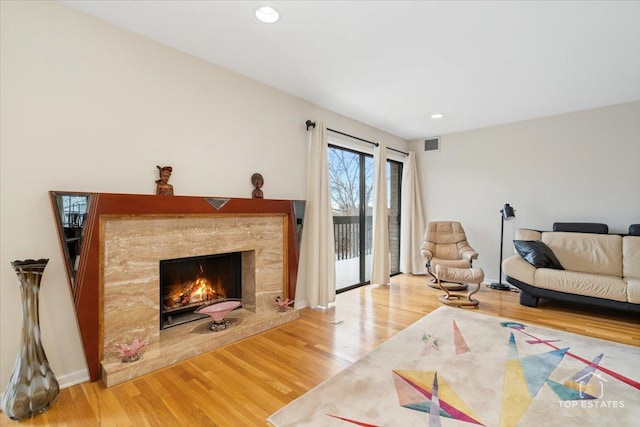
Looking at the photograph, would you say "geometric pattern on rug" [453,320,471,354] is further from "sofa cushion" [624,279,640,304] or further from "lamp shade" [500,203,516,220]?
"lamp shade" [500,203,516,220]

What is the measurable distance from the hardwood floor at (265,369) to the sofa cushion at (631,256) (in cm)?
49

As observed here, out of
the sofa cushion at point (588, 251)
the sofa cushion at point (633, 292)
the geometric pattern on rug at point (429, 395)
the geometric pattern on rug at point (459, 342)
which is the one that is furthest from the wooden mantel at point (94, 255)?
the sofa cushion at point (588, 251)

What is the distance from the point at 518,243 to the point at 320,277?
2693 mm

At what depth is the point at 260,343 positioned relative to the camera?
2639 millimetres

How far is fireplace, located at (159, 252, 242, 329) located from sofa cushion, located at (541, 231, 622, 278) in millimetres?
4114

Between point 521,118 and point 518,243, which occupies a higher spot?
point 521,118

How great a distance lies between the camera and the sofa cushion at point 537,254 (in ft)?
12.2

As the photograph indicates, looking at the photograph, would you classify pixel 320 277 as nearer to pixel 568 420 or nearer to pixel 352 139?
pixel 352 139

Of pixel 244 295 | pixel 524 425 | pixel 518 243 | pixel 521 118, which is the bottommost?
pixel 524 425

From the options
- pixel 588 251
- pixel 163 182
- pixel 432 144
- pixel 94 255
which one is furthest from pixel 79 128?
pixel 588 251

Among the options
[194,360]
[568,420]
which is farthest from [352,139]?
[568,420]

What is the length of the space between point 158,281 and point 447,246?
4110mm

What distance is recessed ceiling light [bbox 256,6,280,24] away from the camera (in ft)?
6.67

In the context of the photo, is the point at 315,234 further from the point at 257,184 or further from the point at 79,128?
the point at 79,128
